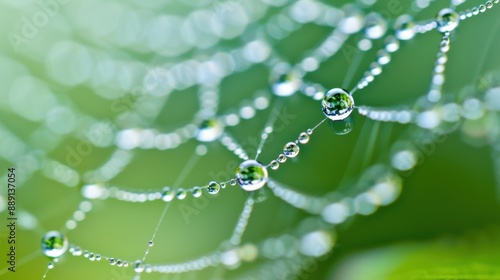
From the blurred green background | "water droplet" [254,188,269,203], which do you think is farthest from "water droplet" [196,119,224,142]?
"water droplet" [254,188,269,203]

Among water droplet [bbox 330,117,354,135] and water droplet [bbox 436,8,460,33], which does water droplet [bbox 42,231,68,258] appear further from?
water droplet [bbox 436,8,460,33]

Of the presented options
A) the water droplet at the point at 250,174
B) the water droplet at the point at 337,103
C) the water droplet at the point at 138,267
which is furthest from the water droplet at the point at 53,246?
the water droplet at the point at 337,103

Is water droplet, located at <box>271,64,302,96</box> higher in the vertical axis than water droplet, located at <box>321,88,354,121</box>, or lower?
higher

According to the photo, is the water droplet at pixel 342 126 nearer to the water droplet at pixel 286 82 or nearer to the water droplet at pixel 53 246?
the water droplet at pixel 286 82

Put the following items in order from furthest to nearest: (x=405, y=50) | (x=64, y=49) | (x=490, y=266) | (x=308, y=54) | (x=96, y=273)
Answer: (x=64, y=49) → (x=308, y=54) → (x=405, y=50) → (x=96, y=273) → (x=490, y=266)

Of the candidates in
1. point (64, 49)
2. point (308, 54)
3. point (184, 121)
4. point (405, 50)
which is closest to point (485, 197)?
point (405, 50)

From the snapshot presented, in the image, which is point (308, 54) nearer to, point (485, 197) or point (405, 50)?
point (405, 50)
